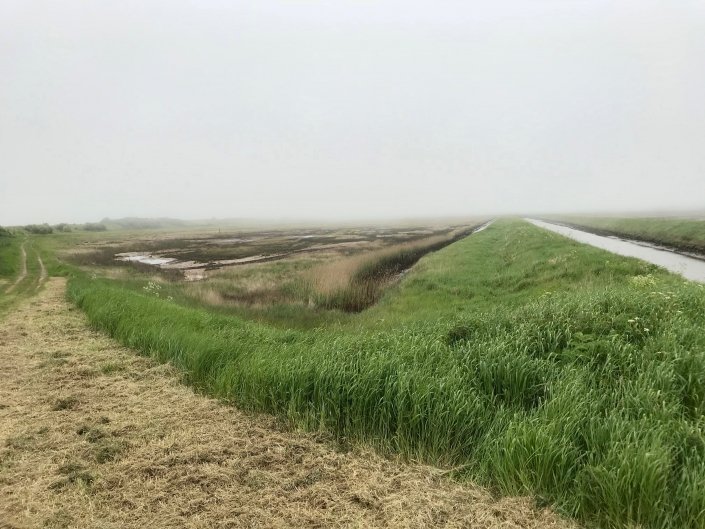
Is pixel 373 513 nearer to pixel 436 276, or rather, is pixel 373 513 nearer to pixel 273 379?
pixel 273 379

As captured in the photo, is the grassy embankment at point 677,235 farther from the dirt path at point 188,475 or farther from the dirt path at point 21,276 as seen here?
the dirt path at point 21,276

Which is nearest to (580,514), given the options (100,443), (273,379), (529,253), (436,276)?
(273,379)

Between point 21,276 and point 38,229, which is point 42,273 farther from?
point 38,229

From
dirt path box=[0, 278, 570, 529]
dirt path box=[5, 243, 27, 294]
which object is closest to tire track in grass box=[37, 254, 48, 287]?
dirt path box=[5, 243, 27, 294]

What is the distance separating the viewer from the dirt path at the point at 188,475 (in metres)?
4.17

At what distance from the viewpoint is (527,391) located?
6.27 m

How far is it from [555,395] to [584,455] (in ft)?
3.48

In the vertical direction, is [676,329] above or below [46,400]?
above

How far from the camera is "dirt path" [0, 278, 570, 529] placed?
417 cm

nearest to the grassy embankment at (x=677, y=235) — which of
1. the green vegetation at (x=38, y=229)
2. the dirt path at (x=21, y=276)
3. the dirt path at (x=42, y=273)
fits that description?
the dirt path at (x=21, y=276)

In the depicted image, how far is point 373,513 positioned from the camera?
4.22m

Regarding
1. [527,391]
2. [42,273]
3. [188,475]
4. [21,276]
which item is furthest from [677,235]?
[21,276]

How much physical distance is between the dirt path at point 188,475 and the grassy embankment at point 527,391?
1.67ft

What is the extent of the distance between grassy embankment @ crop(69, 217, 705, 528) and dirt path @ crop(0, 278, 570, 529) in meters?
0.51
